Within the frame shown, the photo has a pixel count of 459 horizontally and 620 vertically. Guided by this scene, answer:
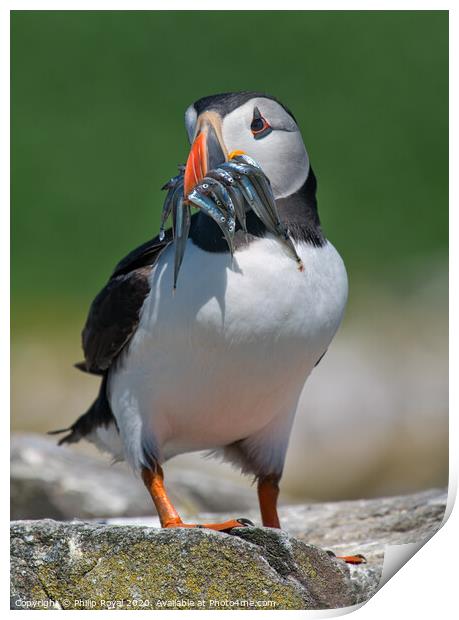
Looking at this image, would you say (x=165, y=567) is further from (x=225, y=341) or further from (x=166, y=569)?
(x=225, y=341)

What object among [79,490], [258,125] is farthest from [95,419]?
[258,125]

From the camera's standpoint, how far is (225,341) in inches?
249

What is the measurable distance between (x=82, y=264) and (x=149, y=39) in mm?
1303

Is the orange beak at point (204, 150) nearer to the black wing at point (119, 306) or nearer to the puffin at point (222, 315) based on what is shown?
the puffin at point (222, 315)

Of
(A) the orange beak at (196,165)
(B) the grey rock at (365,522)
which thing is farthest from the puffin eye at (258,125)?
(B) the grey rock at (365,522)

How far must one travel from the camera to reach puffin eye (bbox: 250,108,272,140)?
21.0 ft

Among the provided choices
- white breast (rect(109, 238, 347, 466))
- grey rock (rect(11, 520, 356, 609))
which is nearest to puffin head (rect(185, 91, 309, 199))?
white breast (rect(109, 238, 347, 466))

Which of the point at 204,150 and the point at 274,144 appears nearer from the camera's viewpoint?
the point at 204,150

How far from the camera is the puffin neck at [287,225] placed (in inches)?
251

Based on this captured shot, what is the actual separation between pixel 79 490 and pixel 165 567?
2.64 metres

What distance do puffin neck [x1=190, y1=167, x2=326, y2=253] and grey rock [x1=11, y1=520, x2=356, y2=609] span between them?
133 centimetres

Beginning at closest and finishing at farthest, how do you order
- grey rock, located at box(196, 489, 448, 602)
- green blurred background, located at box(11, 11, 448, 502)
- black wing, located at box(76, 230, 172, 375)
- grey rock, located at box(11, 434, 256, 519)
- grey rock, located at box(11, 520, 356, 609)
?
grey rock, located at box(11, 520, 356, 609) → black wing, located at box(76, 230, 172, 375) → green blurred background, located at box(11, 11, 448, 502) → grey rock, located at box(196, 489, 448, 602) → grey rock, located at box(11, 434, 256, 519)

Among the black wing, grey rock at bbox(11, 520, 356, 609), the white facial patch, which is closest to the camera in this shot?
grey rock at bbox(11, 520, 356, 609)

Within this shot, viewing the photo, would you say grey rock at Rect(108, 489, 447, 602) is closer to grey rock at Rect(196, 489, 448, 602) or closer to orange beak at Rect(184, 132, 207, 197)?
grey rock at Rect(196, 489, 448, 602)
